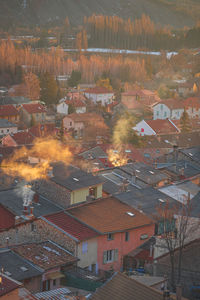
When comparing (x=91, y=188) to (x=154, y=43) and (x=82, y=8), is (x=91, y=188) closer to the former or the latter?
(x=154, y=43)

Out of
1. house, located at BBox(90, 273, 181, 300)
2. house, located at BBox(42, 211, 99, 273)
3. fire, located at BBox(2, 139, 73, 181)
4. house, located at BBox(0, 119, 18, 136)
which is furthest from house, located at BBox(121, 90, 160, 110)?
house, located at BBox(90, 273, 181, 300)

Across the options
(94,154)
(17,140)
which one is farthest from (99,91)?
(94,154)

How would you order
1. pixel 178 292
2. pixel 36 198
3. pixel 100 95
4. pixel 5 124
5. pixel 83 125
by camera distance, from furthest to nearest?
1. pixel 100 95
2. pixel 83 125
3. pixel 5 124
4. pixel 36 198
5. pixel 178 292

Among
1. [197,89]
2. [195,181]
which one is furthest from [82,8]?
[195,181]

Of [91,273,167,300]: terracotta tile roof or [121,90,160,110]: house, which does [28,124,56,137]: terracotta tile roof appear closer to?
[121,90,160,110]: house

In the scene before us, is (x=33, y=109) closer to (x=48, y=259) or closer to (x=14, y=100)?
(x=14, y=100)
